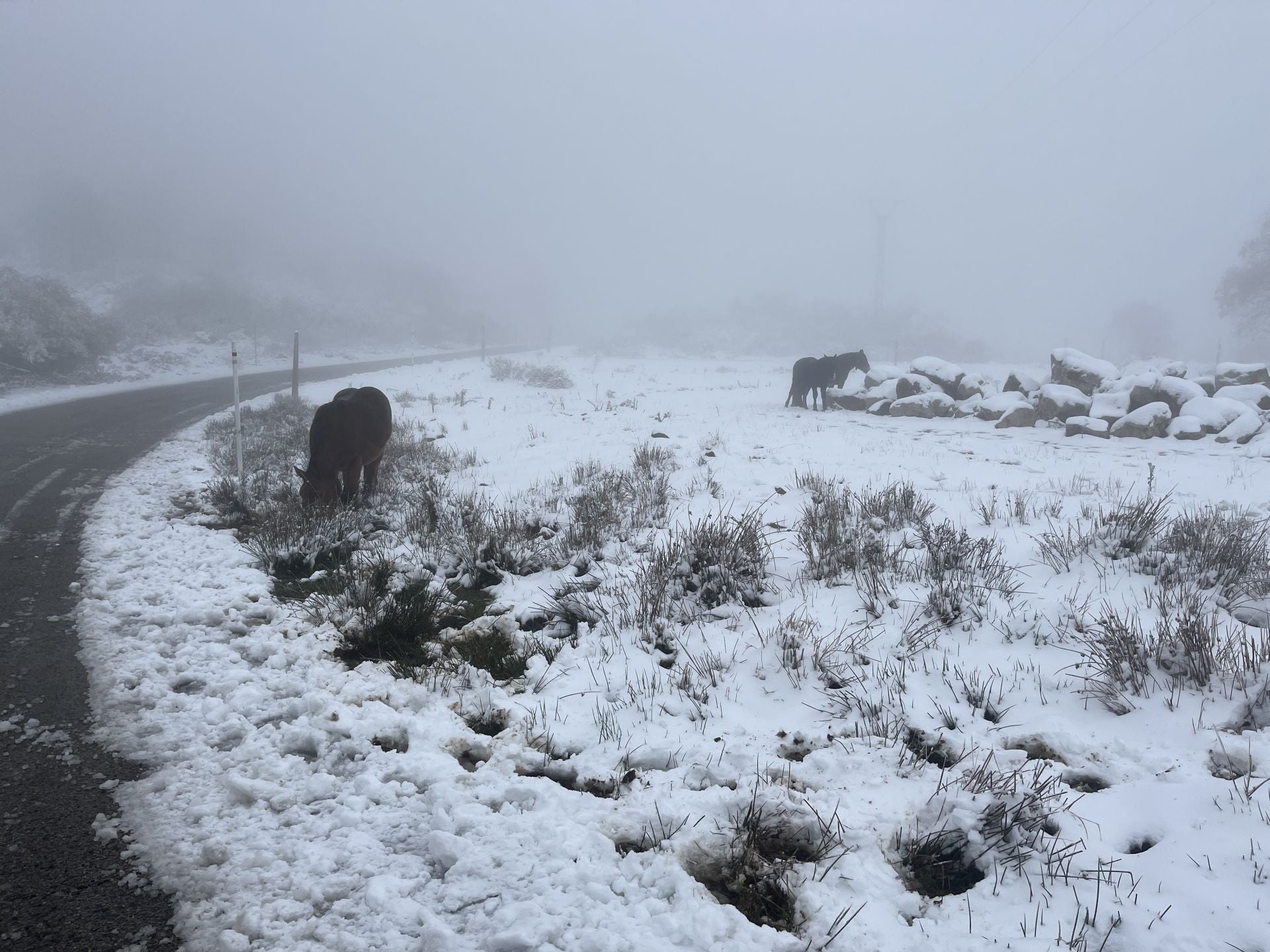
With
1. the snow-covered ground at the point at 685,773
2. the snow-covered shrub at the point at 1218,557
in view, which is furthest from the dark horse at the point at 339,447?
the snow-covered shrub at the point at 1218,557

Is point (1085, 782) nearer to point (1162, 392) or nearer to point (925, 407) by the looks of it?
point (1162, 392)

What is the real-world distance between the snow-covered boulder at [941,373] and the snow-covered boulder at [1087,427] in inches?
186

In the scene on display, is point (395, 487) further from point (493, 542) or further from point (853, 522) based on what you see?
point (853, 522)

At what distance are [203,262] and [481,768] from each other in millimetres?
62660

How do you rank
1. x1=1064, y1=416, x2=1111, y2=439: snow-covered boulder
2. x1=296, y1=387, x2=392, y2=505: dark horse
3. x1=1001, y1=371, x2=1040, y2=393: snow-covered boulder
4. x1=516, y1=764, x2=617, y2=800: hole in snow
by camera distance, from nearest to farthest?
x1=516, y1=764, x2=617, y2=800: hole in snow → x1=296, y1=387, x2=392, y2=505: dark horse → x1=1064, y1=416, x2=1111, y2=439: snow-covered boulder → x1=1001, y1=371, x2=1040, y2=393: snow-covered boulder

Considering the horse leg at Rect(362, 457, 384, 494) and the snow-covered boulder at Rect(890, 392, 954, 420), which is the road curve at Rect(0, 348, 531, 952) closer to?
the horse leg at Rect(362, 457, 384, 494)

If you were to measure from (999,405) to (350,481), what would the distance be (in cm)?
1572

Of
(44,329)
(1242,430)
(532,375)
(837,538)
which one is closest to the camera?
(837,538)

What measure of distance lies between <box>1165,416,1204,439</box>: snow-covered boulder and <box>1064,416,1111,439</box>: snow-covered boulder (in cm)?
106

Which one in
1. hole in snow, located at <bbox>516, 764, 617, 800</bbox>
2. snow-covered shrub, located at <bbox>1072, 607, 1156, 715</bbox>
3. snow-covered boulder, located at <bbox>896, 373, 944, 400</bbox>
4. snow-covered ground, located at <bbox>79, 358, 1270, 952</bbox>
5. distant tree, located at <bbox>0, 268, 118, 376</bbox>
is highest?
distant tree, located at <bbox>0, 268, 118, 376</bbox>

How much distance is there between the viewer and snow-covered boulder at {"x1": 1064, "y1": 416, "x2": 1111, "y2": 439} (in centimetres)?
1344

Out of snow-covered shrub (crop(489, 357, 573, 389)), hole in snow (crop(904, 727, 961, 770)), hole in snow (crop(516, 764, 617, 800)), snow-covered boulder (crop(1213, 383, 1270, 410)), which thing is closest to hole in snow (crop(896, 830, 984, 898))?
hole in snow (crop(904, 727, 961, 770))

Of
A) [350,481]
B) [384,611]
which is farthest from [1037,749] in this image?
[350,481]

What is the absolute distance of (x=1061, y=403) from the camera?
1480 cm
